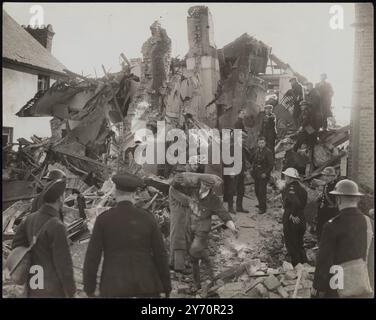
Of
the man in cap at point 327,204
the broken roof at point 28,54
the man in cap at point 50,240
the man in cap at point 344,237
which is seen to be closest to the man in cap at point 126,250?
the man in cap at point 50,240

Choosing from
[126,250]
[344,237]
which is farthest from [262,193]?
[126,250]

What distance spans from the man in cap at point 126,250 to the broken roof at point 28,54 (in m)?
5.16

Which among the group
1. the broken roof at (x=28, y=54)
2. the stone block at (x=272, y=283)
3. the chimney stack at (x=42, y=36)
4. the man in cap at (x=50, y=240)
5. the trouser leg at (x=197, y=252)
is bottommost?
the stone block at (x=272, y=283)

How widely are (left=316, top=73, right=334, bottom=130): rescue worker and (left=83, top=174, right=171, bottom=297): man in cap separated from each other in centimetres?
386

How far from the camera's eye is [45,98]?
707 cm

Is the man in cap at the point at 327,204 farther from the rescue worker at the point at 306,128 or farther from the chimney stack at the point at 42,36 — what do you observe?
the chimney stack at the point at 42,36

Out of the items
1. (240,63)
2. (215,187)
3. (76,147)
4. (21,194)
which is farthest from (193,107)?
(21,194)

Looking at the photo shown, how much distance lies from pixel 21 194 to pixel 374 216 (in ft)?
19.5

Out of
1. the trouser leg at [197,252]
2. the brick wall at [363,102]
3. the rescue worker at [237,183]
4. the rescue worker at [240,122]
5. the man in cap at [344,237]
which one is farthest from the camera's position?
the rescue worker at [240,122]

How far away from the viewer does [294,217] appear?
565cm

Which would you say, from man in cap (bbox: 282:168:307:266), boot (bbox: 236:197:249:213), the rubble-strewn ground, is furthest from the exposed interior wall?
man in cap (bbox: 282:168:307:266)

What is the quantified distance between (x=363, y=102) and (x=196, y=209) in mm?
3360

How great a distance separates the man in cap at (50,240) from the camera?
13.8ft
